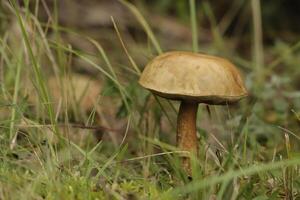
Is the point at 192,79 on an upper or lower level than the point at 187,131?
upper

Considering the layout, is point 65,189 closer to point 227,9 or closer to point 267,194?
point 267,194

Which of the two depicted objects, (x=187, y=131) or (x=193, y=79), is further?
(x=187, y=131)

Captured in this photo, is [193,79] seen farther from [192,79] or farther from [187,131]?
[187,131]

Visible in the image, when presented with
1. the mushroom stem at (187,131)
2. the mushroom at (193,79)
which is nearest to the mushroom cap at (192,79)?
the mushroom at (193,79)

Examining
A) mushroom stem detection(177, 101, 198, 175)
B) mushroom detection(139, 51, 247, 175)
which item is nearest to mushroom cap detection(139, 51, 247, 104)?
mushroom detection(139, 51, 247, 175)

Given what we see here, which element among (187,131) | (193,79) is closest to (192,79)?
(193,79)

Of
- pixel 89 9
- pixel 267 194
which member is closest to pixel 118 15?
pixel 89 9

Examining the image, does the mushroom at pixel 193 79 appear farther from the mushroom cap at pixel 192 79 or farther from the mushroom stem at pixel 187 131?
the mushroom stem at pixel 187 131
